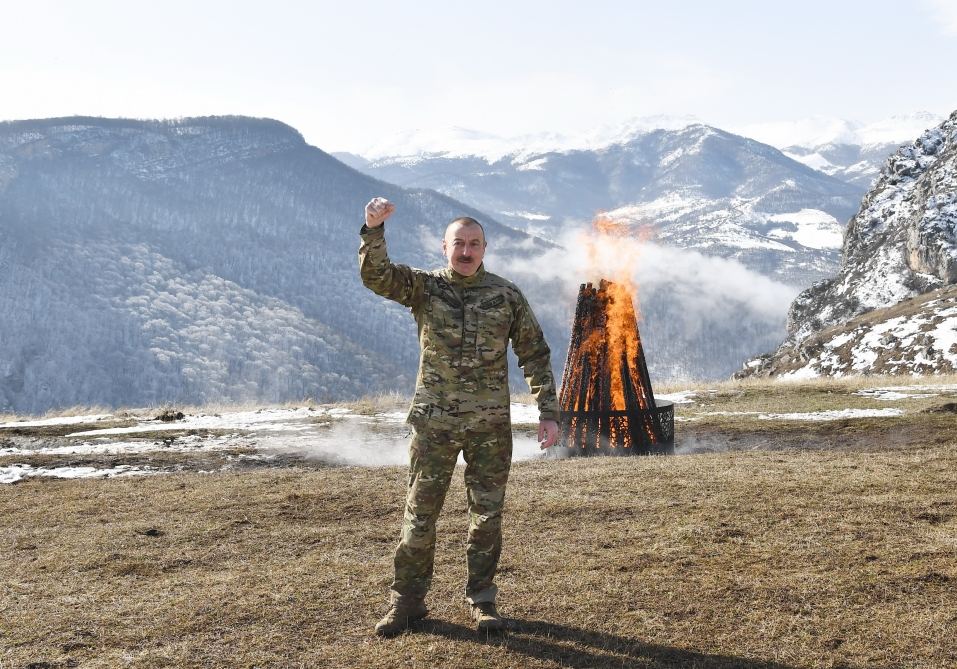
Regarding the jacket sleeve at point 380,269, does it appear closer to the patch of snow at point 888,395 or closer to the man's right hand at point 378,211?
the man's right hand at point 378,211

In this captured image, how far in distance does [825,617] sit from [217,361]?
143858 millimetres

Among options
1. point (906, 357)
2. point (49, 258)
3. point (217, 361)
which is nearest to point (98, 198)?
point (49, 258)

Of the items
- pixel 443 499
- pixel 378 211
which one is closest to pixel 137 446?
pixel 443 499

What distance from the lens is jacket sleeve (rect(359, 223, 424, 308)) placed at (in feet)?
14.9

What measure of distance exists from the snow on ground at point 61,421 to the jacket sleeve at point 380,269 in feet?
55.5

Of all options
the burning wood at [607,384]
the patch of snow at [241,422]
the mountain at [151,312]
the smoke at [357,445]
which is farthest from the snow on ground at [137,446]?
the mountain at [151,312]

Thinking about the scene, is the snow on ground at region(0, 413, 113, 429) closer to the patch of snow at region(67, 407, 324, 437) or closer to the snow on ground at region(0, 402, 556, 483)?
the snow on ground at region(0, 402, 556, 483)

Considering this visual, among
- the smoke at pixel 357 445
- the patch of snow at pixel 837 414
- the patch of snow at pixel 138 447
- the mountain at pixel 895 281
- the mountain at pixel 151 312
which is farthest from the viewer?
the mountain at pixel 151 312

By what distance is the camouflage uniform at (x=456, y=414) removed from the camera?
4727mm

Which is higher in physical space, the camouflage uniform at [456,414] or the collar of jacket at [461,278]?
the collar of jacket at [461,278]

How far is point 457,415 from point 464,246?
1098mm

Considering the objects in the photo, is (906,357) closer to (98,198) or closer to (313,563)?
(313,563)

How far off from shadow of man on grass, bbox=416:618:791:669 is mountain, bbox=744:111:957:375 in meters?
32.8

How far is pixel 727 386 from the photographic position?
22.7 m
